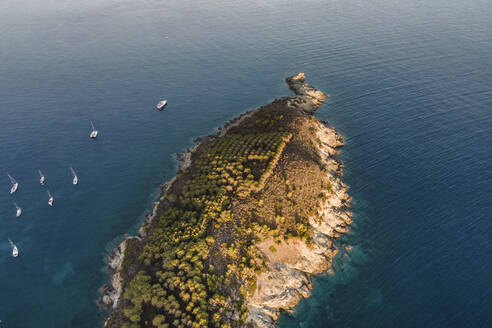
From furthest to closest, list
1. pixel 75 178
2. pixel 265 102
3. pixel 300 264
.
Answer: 1. pixel 265 102
2. pixel 75 178
3. pixel 300 264

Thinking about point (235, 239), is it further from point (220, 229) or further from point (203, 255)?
point (203, 255)

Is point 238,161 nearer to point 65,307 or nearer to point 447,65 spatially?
point 65,307

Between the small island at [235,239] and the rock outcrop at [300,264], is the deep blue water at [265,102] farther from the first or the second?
the small island at [235,239]

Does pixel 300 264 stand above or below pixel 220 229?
below

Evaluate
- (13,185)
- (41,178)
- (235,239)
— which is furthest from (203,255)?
(13,185)

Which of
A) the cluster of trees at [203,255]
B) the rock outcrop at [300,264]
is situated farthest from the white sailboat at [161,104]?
the rock outcrop at [300,264]

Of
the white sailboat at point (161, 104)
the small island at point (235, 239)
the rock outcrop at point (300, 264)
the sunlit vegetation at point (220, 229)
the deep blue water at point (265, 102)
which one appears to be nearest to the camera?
the sunlit vegetation at point (220, 229)
